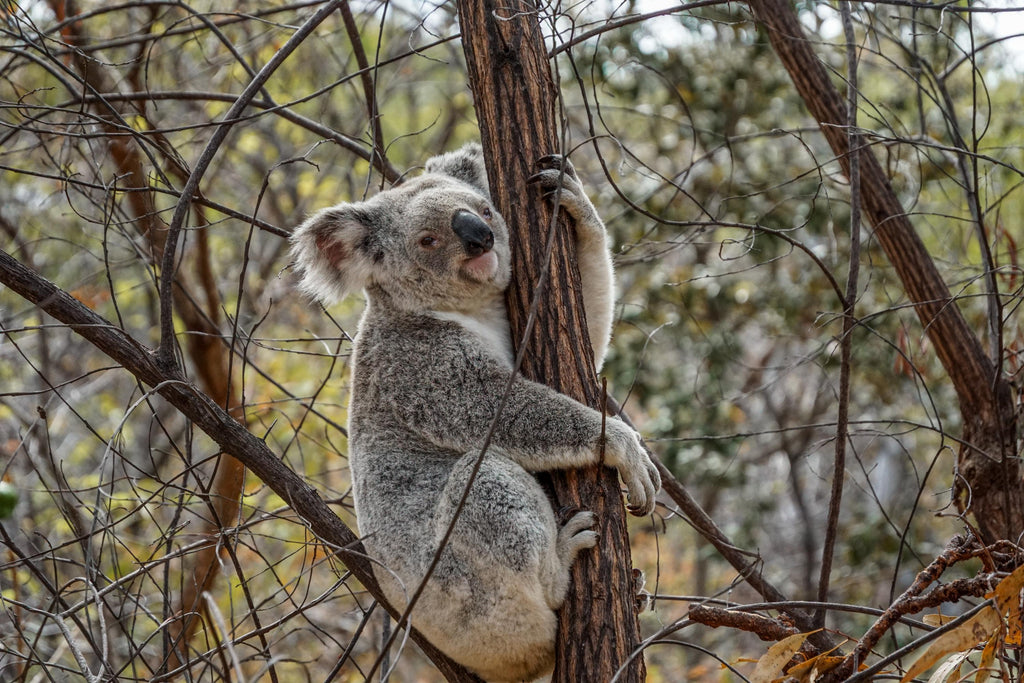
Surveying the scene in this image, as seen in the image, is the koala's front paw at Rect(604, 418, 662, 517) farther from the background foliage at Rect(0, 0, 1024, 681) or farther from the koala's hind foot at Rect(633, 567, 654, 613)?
the background foliage at Rect(0, 0, 1024, 681)

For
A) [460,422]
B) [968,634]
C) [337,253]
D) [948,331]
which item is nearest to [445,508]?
[460,422]

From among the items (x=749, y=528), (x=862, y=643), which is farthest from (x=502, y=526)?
(x=749, y=528)

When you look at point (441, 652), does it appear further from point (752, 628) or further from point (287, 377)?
point (287, 377)

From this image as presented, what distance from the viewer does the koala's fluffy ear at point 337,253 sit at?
3.51 meters

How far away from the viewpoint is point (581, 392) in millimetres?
2889

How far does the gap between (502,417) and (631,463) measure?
0.44 m

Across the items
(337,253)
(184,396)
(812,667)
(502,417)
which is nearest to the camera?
(812,667)

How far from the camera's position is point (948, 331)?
11.4 ft

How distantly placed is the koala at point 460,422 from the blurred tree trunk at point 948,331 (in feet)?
3.59

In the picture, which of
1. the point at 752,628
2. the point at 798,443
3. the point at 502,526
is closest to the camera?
the point at 752,628

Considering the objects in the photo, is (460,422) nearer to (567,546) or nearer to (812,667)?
(567,546)

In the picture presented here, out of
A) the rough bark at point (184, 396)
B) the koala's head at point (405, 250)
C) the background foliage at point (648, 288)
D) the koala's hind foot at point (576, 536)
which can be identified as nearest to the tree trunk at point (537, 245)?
the koala's hind foot at point (576, 536)

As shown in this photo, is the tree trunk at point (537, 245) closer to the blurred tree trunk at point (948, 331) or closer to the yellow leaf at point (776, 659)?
→ the yellow leaf at point (776, 659)

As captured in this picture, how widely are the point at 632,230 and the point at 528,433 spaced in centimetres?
434
